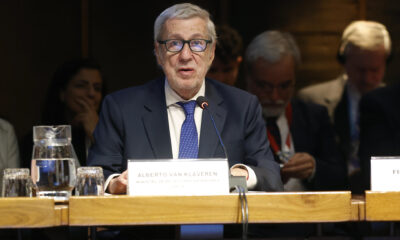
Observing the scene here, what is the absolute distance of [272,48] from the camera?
3859 mm

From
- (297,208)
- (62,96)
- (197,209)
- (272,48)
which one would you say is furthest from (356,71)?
(197,209)

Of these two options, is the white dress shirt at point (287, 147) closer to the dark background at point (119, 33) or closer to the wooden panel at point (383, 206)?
the dark background at point (119, 33)

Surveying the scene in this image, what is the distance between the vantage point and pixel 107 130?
2799 mm

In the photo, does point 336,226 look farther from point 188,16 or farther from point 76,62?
point 76,62

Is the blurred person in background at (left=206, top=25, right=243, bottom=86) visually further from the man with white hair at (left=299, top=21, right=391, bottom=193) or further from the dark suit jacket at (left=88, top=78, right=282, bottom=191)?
the dark suit jacket at (left=88, top=78, right=282, bottom=191)

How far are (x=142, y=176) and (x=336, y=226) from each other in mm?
1851

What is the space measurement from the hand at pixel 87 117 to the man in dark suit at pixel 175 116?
1.06 meters

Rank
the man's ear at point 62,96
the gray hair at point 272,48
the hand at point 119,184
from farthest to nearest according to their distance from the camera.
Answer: the man's ear at point 62,96 → the gray hair at point 272,48 → the hand at point 119,184

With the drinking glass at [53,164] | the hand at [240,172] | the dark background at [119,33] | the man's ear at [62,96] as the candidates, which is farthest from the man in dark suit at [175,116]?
the dark background at [119,33]

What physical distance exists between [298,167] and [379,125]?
423 mm

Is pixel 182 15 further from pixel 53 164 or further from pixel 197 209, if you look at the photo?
pixel 197 209

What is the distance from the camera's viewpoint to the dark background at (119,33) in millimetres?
4945

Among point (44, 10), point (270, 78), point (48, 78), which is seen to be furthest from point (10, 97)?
point (270, 78)

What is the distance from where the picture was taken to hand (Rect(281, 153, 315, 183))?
352 cm
